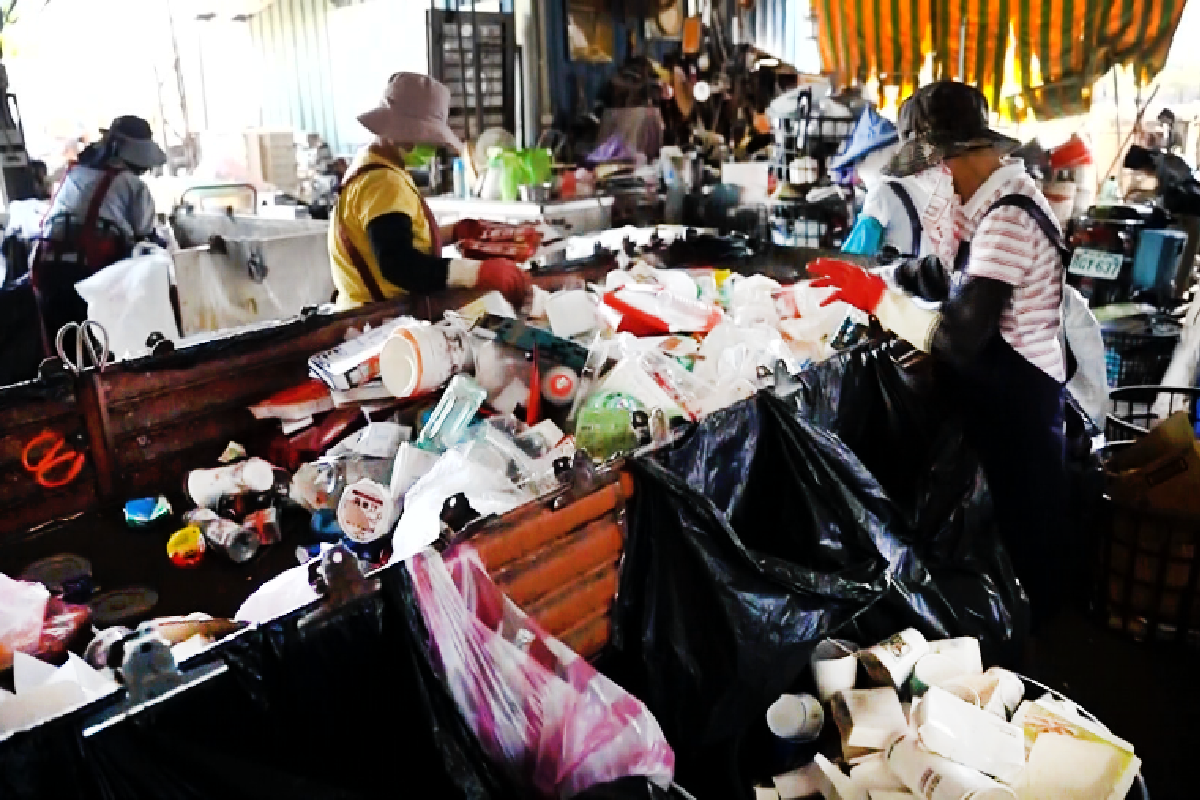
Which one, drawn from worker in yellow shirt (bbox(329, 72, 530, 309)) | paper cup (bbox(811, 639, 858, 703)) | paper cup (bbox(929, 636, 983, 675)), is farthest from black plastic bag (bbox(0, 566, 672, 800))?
worker in yellow shirt (bbox(329, 72, 530, 309))

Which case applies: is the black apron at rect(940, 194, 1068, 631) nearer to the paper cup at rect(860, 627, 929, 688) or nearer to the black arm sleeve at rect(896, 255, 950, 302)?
the black arm sleeve at rect(896, 255, 950, 302)

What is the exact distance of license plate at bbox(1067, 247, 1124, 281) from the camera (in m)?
4.89

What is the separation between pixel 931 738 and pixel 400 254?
1.88 m

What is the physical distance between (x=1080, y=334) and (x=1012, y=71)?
4.92 metres

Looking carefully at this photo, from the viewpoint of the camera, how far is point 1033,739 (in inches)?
71.0

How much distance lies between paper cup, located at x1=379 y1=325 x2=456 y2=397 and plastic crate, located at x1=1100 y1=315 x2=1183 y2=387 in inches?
136

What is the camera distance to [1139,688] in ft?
8.88

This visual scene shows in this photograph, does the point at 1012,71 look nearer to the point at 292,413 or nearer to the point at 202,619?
the point at 292,413

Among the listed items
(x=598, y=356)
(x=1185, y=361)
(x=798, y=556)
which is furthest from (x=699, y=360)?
(x=1185, y=361)

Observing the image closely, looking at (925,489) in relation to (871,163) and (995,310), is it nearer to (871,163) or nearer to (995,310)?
(995,310)

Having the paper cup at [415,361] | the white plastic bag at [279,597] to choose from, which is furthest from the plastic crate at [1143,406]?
the white plastic bag at [279,597]

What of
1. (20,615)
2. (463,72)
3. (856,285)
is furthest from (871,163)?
(20,615)

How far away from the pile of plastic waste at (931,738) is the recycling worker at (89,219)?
3.75 meters

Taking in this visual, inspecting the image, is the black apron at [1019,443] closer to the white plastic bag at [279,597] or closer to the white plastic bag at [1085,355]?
the white plastic bag at [1085,355]
